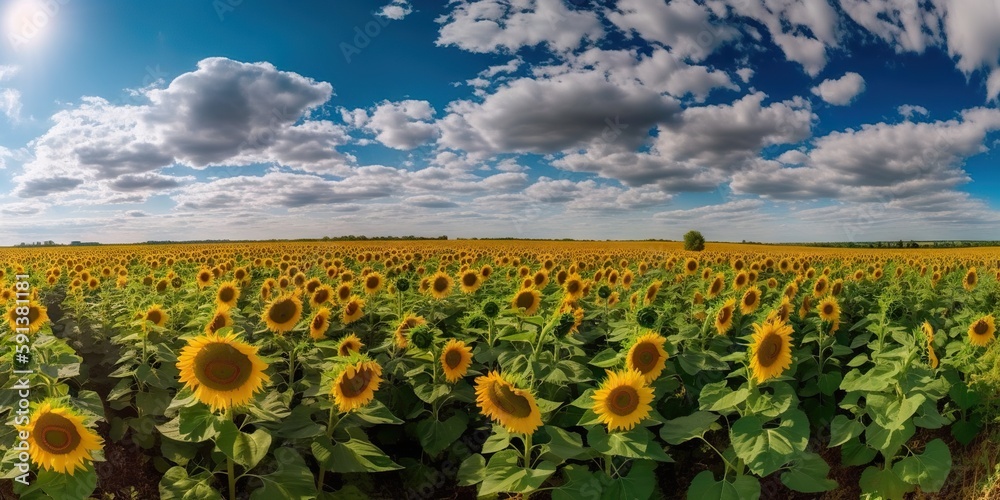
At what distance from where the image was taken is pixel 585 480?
4535 mm

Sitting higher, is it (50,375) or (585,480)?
(50,375)

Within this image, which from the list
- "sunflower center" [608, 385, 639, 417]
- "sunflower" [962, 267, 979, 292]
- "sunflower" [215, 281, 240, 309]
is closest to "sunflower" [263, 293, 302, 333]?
"sunflower" [215, 281, 240, 309]

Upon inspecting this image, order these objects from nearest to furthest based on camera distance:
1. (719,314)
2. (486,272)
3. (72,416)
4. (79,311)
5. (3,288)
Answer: (72,416), (719,314), (79,311), (3,288), (486,272)

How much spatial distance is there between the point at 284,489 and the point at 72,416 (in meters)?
1.41

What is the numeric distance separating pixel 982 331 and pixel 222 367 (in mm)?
7627

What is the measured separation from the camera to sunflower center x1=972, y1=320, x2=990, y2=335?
258 inches

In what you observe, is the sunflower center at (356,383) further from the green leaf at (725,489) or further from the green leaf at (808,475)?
the green leaf at (808,475)

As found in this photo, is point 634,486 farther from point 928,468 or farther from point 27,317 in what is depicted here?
point 27,317

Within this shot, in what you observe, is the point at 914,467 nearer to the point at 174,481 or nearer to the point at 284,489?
the point at 284,489

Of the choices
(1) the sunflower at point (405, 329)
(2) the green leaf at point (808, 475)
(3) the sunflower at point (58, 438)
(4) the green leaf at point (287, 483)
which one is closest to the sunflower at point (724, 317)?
(2) the green leaf at point (808, 475)

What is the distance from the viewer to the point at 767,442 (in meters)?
4.24

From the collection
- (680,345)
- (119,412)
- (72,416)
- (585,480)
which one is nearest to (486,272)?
(680,345)

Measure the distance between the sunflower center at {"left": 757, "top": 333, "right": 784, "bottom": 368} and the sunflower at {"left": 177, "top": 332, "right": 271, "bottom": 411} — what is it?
367 centimetres

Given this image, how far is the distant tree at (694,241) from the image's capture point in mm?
61562
